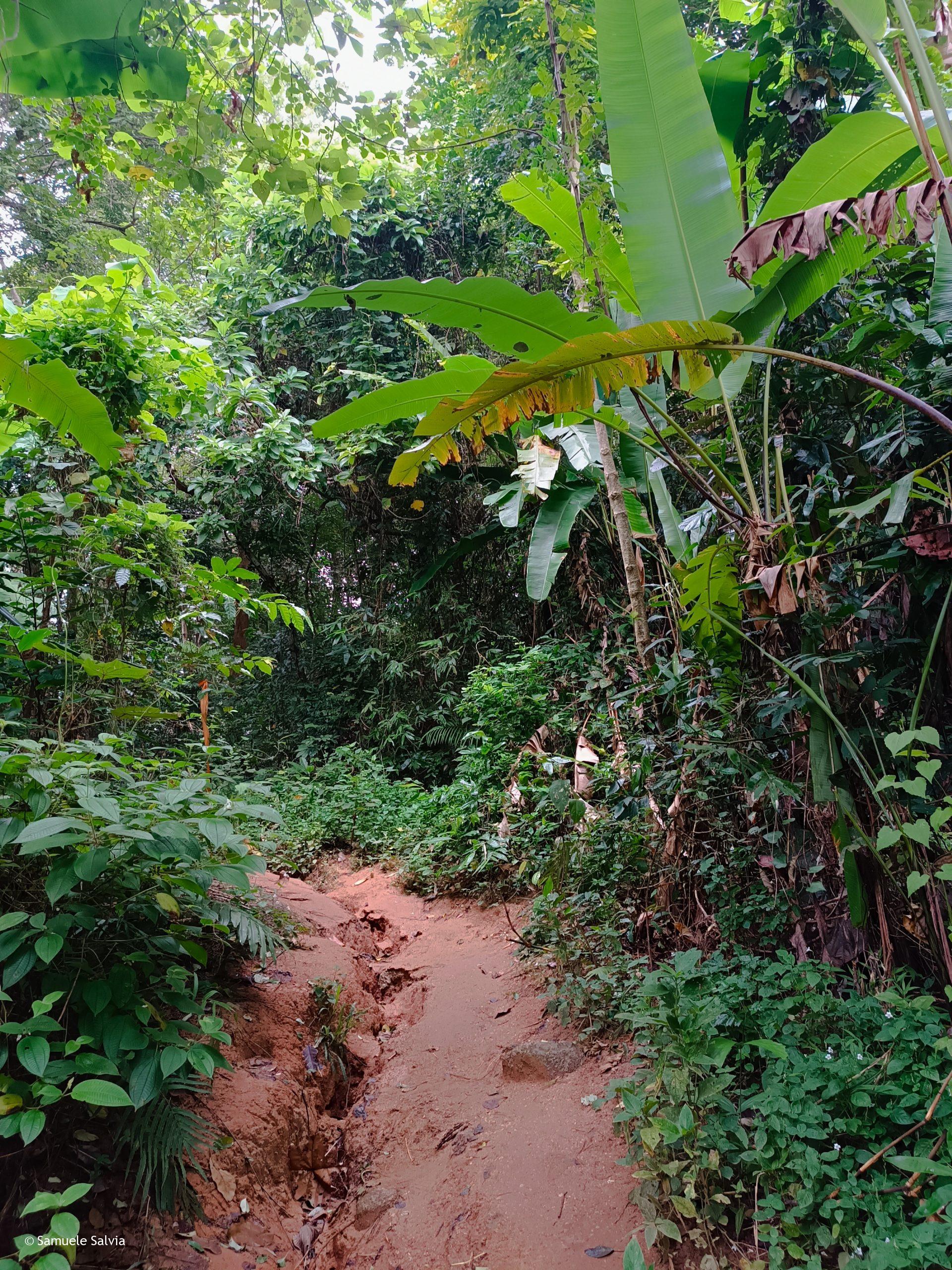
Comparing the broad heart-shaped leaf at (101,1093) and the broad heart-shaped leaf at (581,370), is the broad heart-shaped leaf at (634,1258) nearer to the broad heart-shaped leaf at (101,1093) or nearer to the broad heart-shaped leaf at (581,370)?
the broad heart-shaped leaf at (101,1093)

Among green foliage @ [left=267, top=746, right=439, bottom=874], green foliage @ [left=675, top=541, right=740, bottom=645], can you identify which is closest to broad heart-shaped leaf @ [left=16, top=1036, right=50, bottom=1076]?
green foliage @ [left=675, top=541, right=740, bottom=645]

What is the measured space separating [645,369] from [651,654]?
6.32ft

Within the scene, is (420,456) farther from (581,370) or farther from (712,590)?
(712,590)

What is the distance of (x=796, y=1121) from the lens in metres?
1.74

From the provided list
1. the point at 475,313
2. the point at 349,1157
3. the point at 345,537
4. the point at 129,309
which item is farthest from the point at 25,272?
the point at 349,1157

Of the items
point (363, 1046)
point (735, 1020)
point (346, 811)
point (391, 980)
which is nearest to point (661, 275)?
point (735, 1020)

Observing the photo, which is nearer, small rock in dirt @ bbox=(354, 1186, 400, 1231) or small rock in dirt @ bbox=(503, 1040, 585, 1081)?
small rock in dirt @ bbox=(354, 1186, 400, 1231)

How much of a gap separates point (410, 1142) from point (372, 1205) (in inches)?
13.5

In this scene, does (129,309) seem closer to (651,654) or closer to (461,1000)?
(651,654)

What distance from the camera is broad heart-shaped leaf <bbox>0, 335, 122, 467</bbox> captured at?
2656 millimetres

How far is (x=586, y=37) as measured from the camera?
3.38 meters

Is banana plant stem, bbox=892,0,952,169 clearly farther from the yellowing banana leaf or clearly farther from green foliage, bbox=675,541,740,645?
the yellowing banana leaf

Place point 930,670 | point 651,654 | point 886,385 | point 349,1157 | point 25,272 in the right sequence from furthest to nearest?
point 25,272 → point 651,654 → point 349,1157 → point 930,670 → point 886,385

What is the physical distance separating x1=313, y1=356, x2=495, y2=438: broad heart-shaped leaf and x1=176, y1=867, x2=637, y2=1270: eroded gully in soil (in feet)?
7.88
